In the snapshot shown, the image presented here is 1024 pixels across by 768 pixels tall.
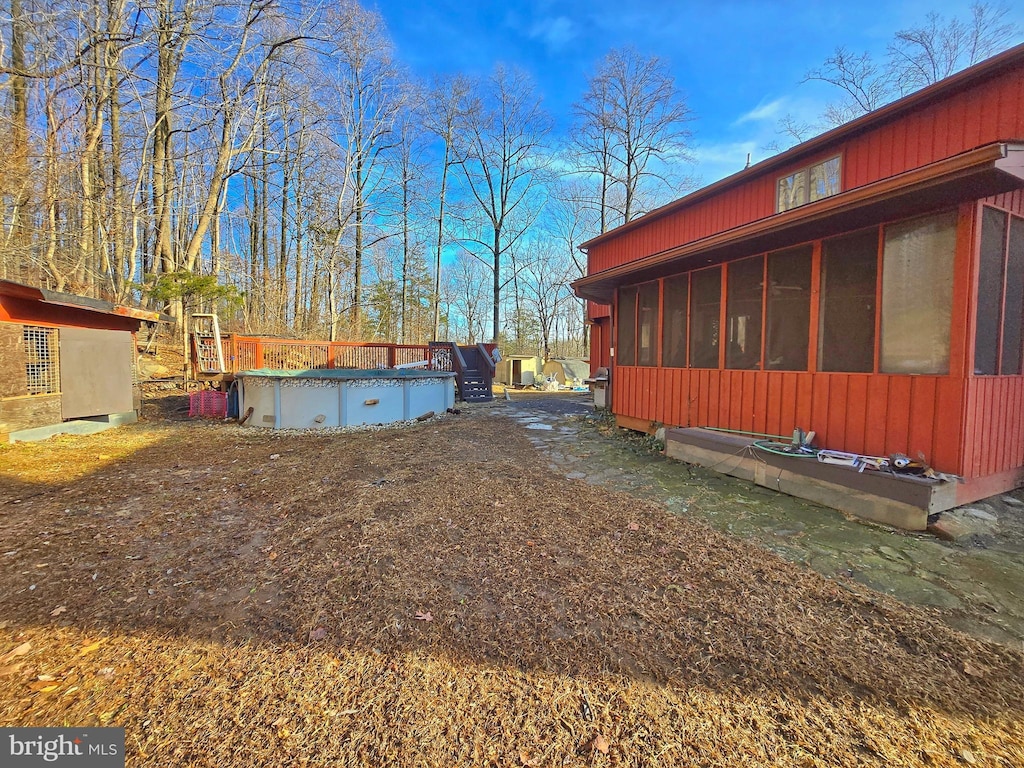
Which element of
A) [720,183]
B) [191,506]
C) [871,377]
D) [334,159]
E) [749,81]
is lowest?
[191,506]

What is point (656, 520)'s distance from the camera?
12.0 ft

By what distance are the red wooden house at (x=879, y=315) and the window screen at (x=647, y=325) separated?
20 cm

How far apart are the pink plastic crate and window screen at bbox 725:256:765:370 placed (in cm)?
1028

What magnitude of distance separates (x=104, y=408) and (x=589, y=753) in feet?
34.0

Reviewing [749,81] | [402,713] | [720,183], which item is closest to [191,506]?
[402,713]

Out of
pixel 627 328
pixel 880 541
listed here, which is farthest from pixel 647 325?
pixel 880 541

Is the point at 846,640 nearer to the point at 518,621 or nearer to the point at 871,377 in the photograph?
the point at 518,621

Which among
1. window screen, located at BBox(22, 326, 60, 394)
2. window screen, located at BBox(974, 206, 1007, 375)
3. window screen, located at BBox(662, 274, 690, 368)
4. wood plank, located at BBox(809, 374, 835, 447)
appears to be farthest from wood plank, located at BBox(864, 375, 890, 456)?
window screen, located at BBox(22, 326, 60, 394)

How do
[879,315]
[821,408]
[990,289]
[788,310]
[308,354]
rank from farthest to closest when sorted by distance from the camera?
[308,354]
[788,310]
[821,408]
[879,315]
[990,289]

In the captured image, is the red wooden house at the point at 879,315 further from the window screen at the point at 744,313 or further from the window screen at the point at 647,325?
the window screen at the point at 647,325

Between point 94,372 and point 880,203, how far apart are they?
39.3 ft

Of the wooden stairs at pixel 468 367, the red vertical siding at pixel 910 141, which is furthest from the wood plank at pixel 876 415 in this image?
the wooden stairs at pixel 468 367

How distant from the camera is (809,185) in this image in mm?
7219

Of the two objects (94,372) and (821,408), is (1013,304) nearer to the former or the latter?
(821,408)
